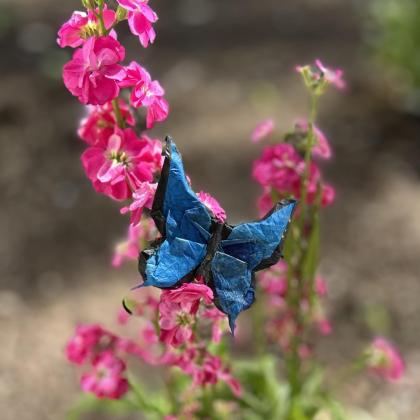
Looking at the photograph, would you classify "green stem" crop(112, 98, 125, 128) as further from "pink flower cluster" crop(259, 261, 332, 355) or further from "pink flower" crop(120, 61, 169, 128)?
"pink flower cluster" crop(259, 261, 332, 355)

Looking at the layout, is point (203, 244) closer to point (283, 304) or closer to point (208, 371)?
point (208, 371)

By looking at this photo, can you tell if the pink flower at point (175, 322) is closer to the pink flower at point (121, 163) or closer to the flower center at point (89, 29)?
the pink flower at point (121, 163)

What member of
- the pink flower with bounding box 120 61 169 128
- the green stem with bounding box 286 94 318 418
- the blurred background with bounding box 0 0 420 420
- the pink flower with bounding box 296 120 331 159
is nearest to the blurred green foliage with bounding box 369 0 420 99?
the blurred background with bounding box 0 0 420 420

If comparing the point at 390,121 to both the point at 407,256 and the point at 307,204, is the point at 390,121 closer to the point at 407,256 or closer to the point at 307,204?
the point at 407,256

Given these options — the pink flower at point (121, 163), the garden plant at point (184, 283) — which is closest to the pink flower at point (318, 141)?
the garden plant at point (184, 283)

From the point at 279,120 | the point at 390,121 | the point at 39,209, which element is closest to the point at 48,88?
the point at 39,209

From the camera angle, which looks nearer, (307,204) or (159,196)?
(159,196)

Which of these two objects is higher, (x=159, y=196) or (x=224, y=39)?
(x=224, y=39)
